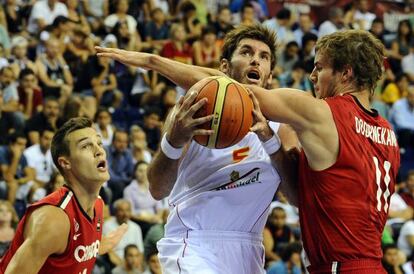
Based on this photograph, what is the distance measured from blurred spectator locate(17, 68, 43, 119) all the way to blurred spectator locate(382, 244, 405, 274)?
4.91m

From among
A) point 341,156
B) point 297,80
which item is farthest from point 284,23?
point 341,156

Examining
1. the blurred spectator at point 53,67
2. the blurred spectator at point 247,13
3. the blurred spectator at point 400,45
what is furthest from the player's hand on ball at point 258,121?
the blurred spectator at point 400,45

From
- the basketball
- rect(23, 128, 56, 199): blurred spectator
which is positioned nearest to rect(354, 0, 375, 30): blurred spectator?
rect(23, 128, 56, 199): blurred spectator

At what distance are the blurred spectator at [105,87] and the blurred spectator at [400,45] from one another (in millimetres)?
5584

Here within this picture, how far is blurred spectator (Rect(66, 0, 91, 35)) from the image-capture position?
14078mm

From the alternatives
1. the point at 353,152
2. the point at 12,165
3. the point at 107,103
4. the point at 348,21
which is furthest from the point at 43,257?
the point at 348,21

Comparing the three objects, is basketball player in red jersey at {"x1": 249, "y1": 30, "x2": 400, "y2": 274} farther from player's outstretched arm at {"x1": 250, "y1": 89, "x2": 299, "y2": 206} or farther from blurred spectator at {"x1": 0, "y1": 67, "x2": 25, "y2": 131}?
blurred spectator at {"x1": 0, "y1": 67, "x2": 25, "y2": 131}

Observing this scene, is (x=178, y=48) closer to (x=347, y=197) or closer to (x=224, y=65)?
(x=224, y=65)

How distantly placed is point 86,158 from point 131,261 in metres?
4.04

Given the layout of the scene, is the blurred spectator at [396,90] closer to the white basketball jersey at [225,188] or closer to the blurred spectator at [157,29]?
the blurred spectator at [157,29]

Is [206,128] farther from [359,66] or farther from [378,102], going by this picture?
[378,102]

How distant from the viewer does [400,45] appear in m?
16.6

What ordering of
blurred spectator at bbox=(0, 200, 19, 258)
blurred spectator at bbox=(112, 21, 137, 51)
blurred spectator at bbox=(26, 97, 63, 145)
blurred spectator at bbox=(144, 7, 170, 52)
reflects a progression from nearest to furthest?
blurred spectator at bbox=(0, 200, 19, 258) < blurred spectator at bbox=(26, 97, 63, 145) < blurred spectator at bbox=(112, 21, 137, 51) < blurred spectator at bbox=(144, 7, 170, 52)

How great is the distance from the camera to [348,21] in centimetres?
1688
